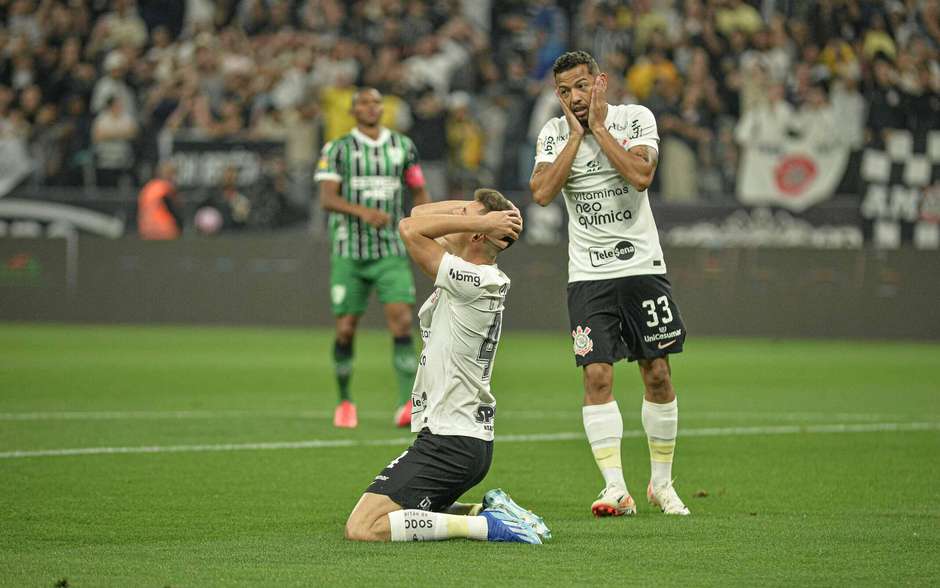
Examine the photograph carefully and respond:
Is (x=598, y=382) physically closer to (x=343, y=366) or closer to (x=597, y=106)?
(x=597, y=106)

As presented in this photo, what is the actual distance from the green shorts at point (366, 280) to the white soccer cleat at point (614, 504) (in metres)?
4.51

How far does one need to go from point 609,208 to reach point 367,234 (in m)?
4.18

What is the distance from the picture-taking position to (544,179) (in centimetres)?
745

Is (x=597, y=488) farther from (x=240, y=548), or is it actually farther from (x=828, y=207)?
(x=828, y=207)

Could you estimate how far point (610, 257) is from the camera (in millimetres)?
7570

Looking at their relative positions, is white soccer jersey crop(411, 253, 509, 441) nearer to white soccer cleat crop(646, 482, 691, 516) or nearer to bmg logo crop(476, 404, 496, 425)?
bmg logo crop(476, 404, 496, 425)

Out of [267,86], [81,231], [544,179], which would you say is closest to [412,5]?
[267,86]

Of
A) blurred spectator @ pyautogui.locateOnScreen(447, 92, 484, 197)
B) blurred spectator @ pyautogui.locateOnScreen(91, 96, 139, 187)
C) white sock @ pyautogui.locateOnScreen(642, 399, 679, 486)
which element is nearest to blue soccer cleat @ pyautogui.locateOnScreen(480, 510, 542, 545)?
white sock @ pyautogui.locateOnScreen(642, 399, 679, 486)

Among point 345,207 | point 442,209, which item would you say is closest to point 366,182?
point 345,207

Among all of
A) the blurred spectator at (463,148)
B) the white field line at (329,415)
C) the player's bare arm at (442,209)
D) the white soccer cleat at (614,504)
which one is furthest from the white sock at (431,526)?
the blurred spectator at (463,148)

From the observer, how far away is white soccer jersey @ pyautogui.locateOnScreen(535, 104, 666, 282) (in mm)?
7559

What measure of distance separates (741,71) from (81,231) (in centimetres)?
1011

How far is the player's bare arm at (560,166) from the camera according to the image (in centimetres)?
739

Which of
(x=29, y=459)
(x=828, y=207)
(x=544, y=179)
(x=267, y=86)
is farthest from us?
(x=267, y=86)
